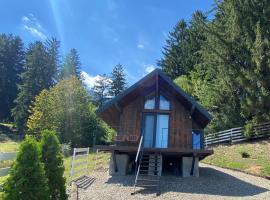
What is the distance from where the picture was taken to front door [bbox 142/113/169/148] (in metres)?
19.7

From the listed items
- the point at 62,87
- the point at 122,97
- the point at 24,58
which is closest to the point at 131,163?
the point at 122,97

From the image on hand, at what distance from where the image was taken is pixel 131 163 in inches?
820

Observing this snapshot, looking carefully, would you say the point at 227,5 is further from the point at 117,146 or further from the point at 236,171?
the point at 117,146

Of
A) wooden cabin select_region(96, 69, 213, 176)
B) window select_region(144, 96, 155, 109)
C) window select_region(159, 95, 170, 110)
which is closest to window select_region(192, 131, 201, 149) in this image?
wooden cabin select_region(96, 69, 213, 176)

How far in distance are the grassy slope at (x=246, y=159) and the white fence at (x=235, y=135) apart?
3.66ft

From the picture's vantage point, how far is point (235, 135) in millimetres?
30844

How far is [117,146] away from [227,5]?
67.3 ft

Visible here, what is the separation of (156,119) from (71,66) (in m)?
50.8

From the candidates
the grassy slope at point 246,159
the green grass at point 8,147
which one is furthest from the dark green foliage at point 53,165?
the green grass at point 8,147

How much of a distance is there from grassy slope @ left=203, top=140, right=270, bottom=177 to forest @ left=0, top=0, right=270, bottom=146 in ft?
7.53

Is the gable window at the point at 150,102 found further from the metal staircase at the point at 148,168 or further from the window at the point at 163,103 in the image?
the metal staircase at the point at 148,168

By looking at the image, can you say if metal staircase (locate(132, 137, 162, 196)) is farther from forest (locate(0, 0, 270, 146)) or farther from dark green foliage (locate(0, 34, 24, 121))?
dark green foliage (locate(0, 34, 24, 121))

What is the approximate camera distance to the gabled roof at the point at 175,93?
62.3 feet

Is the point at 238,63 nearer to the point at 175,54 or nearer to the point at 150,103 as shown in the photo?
the point at 150,103
